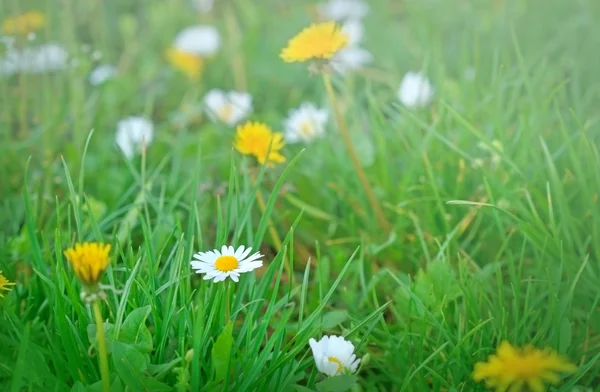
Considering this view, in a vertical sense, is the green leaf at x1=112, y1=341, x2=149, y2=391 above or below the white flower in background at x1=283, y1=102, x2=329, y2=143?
below

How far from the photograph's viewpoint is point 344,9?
9.29ft

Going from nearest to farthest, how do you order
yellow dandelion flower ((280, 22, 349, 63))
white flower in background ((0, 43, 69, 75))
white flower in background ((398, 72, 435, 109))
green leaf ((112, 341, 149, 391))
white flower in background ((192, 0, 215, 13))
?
green leaf ((112, 341, 149, 391))
yellow dandelion flower ((280, 22, 349, 63))
white flower in background ((398, 72, 435, 109))
white flower in background ((0, 43, 69, 75))
white flower in background ((192, 0, 215, 13))

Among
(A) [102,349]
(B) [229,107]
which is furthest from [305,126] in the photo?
(A) [102,349]

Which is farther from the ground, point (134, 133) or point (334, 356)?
point (134, 133)

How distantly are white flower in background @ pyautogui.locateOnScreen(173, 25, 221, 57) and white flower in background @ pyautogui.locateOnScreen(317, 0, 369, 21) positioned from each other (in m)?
0.53

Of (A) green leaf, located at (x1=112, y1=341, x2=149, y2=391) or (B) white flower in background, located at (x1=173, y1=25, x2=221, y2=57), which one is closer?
(A) green leaf, located at (x1=112, y1=341, x2=149, y2=391)

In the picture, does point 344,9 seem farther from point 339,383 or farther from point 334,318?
point 339,383

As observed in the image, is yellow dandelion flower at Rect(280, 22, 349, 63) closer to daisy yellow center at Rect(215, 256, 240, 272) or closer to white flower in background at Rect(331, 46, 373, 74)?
daisy yellow center at Rect(215, 256, 240, 272)

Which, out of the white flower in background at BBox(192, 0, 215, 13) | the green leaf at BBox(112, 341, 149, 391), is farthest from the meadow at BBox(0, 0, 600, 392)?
the white flower in background at BBox(192, 0, 215, 13)

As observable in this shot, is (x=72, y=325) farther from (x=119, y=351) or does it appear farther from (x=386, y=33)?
(x=386, y=33)

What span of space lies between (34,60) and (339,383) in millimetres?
1490

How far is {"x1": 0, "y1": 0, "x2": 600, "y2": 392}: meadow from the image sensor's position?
1.00m

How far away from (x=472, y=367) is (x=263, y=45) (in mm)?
1773

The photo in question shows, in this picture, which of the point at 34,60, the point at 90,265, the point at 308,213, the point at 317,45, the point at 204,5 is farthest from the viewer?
the point at 204,5
